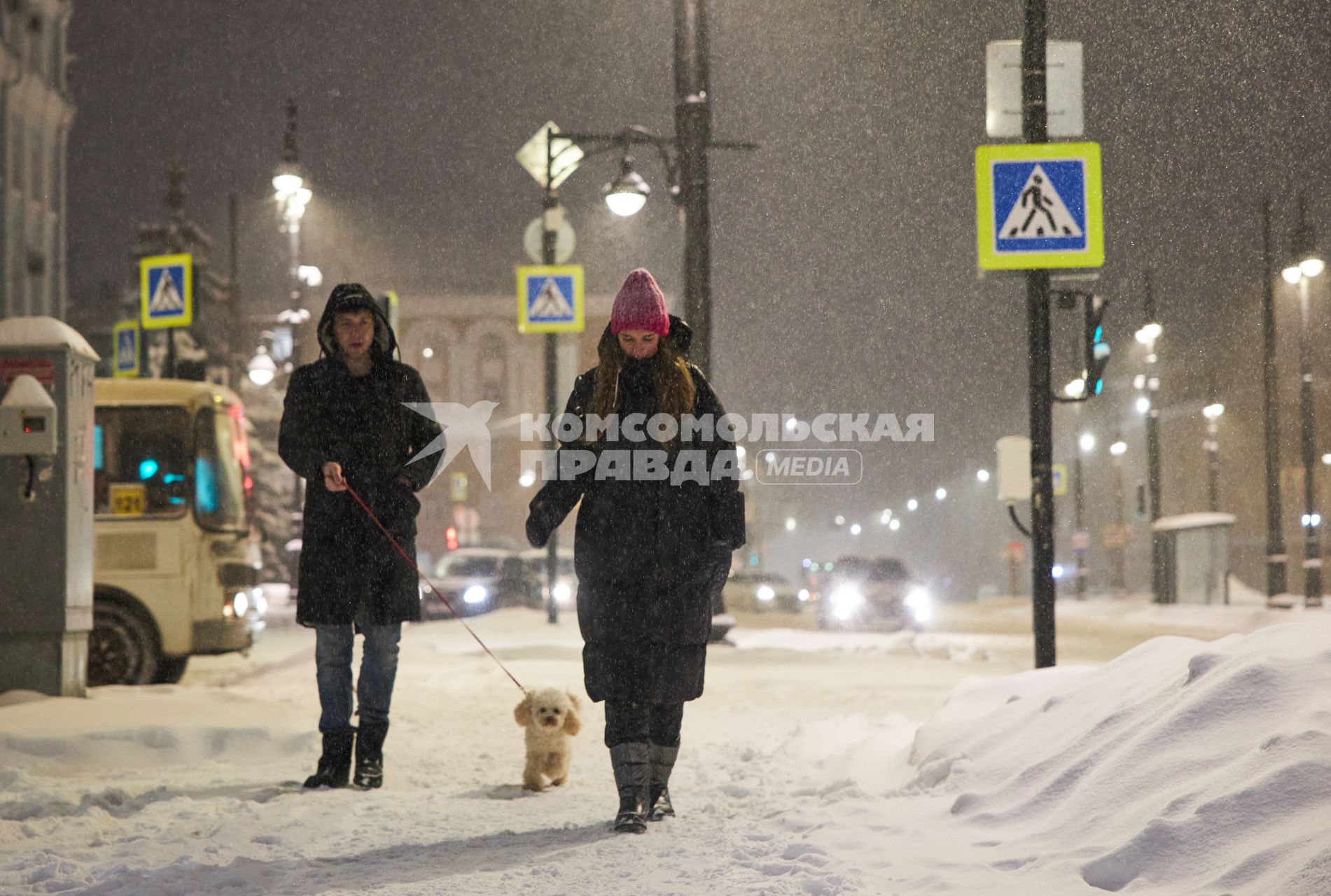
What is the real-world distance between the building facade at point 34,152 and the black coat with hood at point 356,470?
35.7 m

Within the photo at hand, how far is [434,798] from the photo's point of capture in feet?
19.0

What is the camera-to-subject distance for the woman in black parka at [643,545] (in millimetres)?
4883

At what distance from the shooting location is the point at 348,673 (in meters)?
5.90

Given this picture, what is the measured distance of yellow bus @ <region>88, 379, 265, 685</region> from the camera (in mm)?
11266

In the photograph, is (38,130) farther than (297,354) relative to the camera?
Yes

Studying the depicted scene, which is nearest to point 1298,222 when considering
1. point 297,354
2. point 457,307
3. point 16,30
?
point 297,354

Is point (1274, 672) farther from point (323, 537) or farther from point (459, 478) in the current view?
point (459, 478)

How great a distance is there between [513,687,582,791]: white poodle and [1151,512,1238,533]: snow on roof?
25619mm

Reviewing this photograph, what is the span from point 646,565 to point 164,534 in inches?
305

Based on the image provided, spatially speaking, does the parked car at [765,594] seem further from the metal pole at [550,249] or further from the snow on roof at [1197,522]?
the metal pole at [550,249]

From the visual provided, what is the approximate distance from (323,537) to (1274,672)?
147 inches

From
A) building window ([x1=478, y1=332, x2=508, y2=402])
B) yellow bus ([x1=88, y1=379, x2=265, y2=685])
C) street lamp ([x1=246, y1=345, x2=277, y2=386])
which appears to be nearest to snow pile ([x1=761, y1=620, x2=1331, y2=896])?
yellow bus ([x1=88, y1=379, x2=265, y2=685])

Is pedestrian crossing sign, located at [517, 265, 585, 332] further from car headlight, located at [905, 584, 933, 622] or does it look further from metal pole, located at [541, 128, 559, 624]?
car headlight, located at [905, 584, 933, 622]

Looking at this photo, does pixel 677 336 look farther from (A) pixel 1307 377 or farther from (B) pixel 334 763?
(A) pixel 1307 377
